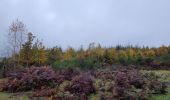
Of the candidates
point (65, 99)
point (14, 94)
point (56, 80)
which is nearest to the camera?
point (65, 99)

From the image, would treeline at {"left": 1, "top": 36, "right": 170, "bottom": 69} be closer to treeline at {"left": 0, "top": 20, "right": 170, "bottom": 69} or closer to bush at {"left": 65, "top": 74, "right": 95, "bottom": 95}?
treeline at {"left": 0, "top": 20, "right": 170, "bottom": 69}

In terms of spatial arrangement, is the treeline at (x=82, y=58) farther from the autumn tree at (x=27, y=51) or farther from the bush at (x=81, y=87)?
the bush at (x=81, y=87)

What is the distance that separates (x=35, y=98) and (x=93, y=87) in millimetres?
2624

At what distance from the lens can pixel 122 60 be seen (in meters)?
54.3

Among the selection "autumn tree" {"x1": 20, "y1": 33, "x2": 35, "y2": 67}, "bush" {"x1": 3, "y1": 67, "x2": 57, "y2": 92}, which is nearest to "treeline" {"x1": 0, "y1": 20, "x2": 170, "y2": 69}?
"autumn tree" {"x1": 20, "y1": 33, "x2": 35, "y2": 67}

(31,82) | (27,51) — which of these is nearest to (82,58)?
(27,51)

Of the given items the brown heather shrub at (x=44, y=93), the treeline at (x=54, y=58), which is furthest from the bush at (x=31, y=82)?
the treeline at (x=54, y=58)

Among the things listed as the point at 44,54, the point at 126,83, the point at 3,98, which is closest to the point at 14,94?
the point at 3,98

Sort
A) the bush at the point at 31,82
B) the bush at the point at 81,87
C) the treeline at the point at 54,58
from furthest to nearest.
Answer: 1. the treeline at the point at 54,58
2. the bush at the point at 31,82
3. the bush at the point at 81,87

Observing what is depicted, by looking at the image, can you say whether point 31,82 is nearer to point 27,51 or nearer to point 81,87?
point 81,87

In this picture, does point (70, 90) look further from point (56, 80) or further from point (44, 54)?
point (44, 54)

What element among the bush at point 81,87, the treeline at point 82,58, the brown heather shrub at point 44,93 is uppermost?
the treeline at point 82,58

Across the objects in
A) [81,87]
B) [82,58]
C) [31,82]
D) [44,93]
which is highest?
[82,58]

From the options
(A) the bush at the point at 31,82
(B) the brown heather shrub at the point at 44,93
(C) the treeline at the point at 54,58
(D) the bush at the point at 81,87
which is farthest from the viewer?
(C) the treeline at the point at 54,58
